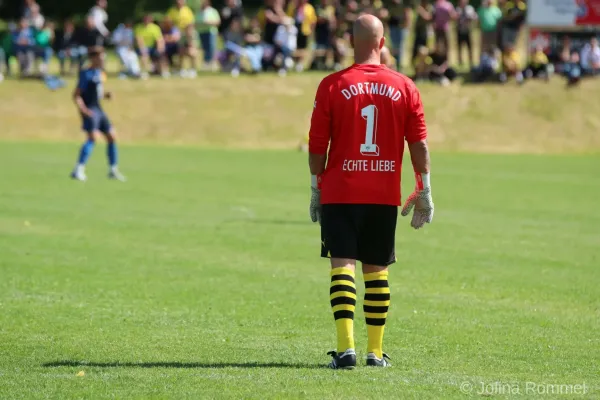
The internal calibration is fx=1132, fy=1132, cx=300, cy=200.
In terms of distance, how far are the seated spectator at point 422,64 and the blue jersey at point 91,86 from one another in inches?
671

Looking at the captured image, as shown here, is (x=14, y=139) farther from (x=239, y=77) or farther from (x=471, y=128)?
(x=471, y=128)

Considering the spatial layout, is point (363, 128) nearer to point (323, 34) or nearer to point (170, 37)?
point (170, 37)

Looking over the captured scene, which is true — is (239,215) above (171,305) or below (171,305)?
below

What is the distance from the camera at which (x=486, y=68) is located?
38.2 meters

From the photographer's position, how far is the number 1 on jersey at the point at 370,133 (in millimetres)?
7191

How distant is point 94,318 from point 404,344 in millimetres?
2584

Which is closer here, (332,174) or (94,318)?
(332,174)

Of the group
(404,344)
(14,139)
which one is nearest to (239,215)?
(404,344)

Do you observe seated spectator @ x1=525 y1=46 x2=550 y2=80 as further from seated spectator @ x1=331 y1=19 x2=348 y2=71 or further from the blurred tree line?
the blurred tree line

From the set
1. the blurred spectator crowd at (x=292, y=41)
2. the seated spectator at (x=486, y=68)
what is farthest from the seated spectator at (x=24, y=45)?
the seated spectator at (x=486, y=68)

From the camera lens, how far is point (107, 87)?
119 ft

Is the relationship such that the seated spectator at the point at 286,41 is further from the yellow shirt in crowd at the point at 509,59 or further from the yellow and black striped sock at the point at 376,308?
the yellow and black striped sock at the point at 376,308

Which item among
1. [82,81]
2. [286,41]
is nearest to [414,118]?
[82,81]

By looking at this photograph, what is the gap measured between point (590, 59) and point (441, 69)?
5.20 m
